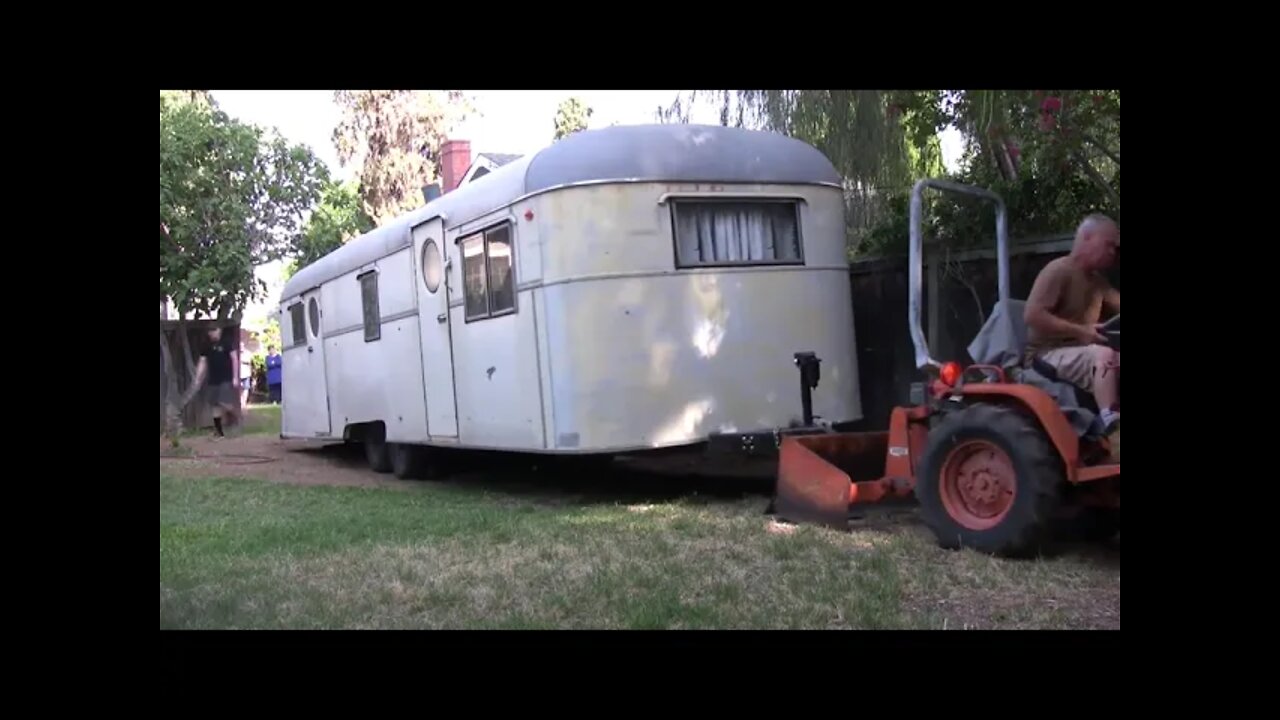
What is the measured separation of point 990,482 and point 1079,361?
791mm

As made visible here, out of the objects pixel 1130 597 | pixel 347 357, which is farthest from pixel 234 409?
pixel 1130 597

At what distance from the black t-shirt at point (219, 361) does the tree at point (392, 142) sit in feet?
48.9

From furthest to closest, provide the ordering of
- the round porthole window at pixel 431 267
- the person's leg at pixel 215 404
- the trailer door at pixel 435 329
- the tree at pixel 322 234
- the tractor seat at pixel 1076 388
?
1. the tree at pixel 322 234
2. the person's leg at pixel 215 404
3. the round porthole window at pixel 431 267
4. the trailer door at pixel 435 329
5. the tractor seat at pixel 1076 388

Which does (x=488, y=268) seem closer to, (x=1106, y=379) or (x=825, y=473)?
(x=825, y=473)

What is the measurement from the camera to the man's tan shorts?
17.7ft

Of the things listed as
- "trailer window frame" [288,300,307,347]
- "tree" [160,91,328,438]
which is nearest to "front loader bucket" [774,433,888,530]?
"trailer window frame" [288,300,307,347]

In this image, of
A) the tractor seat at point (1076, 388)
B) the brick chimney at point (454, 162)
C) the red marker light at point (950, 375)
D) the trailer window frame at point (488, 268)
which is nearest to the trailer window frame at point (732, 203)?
the trailer window frame at point (488, 268)

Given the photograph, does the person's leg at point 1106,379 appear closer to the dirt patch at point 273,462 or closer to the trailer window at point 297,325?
the dirt patch at point 273,462

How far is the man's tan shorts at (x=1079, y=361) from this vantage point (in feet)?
17.7

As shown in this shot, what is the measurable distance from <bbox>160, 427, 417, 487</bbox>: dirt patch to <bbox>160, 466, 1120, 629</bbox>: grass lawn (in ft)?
10.8

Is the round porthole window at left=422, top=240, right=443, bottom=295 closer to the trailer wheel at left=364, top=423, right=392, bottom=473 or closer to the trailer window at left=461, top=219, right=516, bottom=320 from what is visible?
the trailer window at left=461, top=219, right=516, bottom=320

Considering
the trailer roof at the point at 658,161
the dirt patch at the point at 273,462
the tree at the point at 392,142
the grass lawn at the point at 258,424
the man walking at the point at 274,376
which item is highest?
the tree at the point at 392,142

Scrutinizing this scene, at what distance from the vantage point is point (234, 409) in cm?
1753

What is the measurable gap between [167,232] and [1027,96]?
13.1 m
